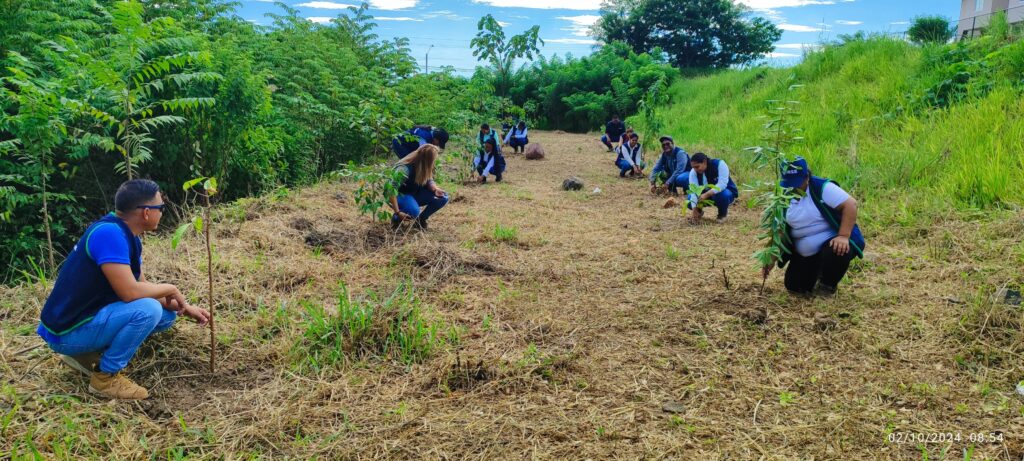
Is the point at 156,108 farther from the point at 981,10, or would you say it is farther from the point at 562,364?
the point at 981,10

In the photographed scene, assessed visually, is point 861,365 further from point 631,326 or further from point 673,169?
point 673,169

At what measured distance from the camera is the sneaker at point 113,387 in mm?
2621

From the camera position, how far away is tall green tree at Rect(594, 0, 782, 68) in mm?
29750

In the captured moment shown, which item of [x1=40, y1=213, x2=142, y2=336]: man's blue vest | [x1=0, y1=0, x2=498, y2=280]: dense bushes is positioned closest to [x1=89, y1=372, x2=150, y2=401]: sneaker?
[x1=40, y1=213, x2=142, y2=336]: man's blue vest

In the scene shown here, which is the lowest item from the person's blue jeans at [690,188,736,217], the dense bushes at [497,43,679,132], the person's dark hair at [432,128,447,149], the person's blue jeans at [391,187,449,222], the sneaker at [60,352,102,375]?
the sneaker at [60,352,102,375]

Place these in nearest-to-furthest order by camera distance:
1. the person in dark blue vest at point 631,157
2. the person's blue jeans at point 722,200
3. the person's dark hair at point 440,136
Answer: the person's blue jeans at point 722,200 → the person's dark hair at point 440,136 → the person in dark blue vest at point 631,157

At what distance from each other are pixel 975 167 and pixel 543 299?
14.9 ft

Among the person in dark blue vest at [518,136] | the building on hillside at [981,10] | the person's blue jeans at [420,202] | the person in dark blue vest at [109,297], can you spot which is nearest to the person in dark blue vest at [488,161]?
the person's blue jeans at [420,202]

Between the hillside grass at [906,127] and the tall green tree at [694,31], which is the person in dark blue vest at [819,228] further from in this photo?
the tall green tree at [694,31]

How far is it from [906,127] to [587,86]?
53.7 ft

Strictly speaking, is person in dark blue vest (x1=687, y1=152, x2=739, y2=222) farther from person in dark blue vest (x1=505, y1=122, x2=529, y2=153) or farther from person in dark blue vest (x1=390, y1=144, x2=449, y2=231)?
person in dark blue vest (x1=505, y1=122, x2=529, y2=153)

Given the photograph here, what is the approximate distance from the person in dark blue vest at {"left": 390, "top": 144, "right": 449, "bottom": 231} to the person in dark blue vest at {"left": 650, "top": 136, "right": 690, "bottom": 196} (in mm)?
3486

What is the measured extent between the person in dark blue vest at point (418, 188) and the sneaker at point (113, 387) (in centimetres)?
323

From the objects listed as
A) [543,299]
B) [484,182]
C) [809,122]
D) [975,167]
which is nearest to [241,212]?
[543,299]
